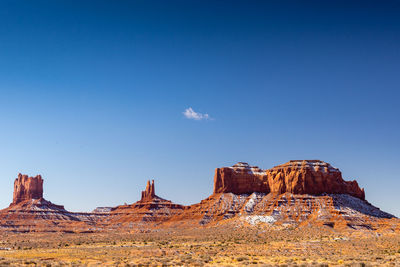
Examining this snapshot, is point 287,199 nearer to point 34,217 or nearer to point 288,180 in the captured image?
point 288,180

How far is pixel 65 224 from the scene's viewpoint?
177375 millimetres

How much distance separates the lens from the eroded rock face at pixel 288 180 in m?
141

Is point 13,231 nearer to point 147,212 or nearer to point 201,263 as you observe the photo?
point 147,212

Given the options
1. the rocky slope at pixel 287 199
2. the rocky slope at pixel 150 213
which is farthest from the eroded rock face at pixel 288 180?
the rocky slope at pixel 150 213

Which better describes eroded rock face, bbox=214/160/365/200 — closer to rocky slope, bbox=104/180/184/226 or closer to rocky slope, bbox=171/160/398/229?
rocky slope, bbox=171/160/398/229

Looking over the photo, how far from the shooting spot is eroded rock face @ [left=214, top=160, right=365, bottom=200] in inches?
5551

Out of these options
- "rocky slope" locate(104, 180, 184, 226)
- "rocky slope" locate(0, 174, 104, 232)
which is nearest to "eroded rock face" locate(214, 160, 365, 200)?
"rocky slope" locate(104, 180, 184, 226)

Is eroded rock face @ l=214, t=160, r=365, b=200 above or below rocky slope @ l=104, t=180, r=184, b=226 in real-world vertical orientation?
above

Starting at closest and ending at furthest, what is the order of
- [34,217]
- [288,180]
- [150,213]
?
[288,180] < [34,217] < [150,213]

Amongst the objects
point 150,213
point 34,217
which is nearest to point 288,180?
point 150,213

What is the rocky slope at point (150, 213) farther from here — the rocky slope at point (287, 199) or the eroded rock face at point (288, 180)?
the eroded rock face at point (288, 180)

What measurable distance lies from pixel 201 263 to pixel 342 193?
345 feet

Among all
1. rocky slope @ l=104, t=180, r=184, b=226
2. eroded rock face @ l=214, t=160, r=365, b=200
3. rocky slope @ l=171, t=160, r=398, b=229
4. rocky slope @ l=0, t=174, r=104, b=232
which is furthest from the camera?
rocky slope @ l=104, t=180, r=184, b=226

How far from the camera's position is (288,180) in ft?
474
